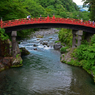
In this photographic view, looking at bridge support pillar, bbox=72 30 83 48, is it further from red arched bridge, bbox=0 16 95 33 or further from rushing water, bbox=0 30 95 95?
rushing water, bbox=0 30 95 95

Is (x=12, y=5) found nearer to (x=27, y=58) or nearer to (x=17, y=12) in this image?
(x=17, y=12)

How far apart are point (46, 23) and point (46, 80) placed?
11.5m

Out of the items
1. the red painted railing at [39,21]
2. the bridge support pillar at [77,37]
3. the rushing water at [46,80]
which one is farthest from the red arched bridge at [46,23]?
the rushing water at [46,80]

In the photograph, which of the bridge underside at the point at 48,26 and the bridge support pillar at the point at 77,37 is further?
the bridge support pillar at the point at 77,37

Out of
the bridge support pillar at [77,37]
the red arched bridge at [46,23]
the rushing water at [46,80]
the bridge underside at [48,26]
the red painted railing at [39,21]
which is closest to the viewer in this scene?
the rushing water at [46,80]

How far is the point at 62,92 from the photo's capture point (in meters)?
16.5

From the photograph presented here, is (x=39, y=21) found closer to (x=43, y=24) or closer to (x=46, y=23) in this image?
(x=46, y=23)

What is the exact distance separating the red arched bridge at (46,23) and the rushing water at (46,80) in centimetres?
768

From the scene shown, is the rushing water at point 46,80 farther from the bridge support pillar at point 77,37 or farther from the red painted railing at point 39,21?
the red painted railing at point 39,21

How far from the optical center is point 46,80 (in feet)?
64.3

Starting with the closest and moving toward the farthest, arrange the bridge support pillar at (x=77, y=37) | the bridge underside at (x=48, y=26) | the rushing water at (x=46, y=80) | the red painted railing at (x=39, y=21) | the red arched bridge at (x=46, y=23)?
the rushing water at (x=46, y=80) → the red painted railing at (x=39, y=21) → the red arched bridge at (x=46, y=23) → the bridge underside at (x=48, y=26) → the bridge support pillar at (x=77, y=37)

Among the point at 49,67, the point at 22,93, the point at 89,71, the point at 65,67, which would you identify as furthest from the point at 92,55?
the point at 22,93

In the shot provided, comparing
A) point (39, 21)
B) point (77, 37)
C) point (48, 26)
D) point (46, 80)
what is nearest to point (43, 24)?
point (48, 26)

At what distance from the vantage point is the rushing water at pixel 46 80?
16641 mm
